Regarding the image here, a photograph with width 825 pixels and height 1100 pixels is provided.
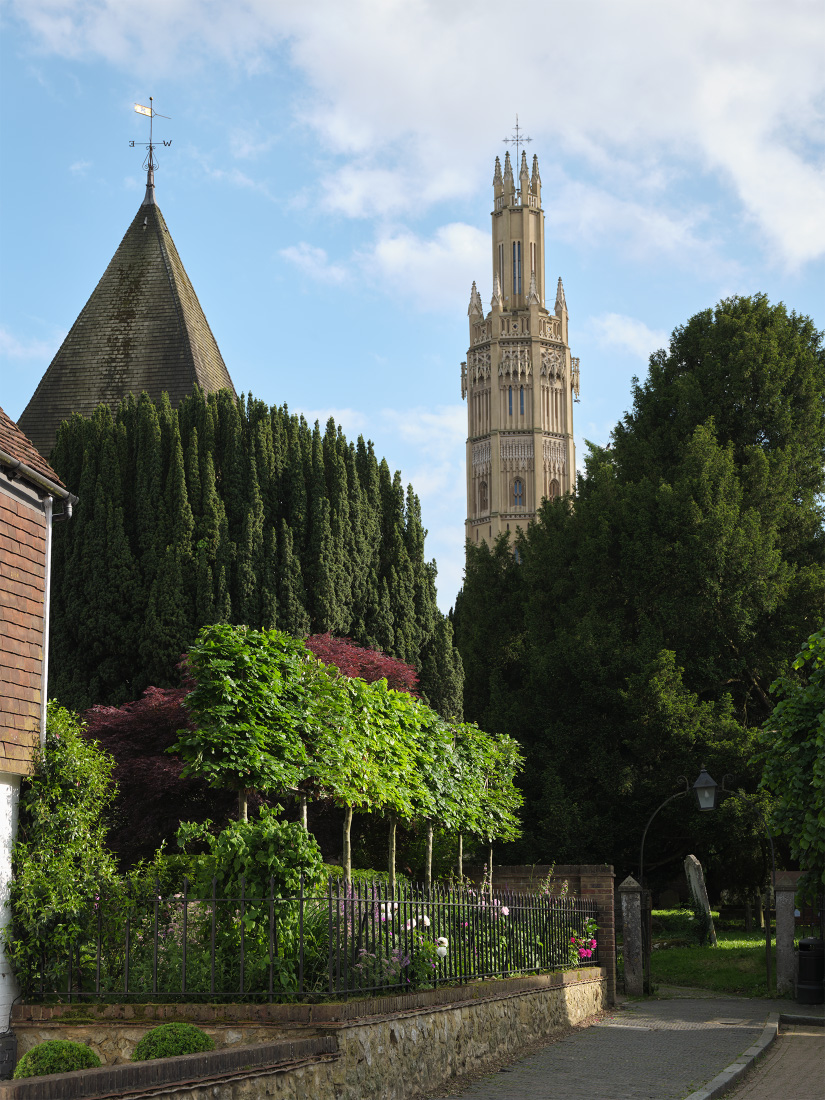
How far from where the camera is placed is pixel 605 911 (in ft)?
55.6

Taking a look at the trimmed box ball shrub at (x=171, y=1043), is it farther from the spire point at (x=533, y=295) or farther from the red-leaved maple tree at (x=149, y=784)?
the spire point at (x=533, y=295)

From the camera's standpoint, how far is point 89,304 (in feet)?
92.3

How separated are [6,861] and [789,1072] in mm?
7953

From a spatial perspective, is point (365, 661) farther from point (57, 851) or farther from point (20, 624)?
point (57, 851)

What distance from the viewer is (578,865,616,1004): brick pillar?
55.4 ft

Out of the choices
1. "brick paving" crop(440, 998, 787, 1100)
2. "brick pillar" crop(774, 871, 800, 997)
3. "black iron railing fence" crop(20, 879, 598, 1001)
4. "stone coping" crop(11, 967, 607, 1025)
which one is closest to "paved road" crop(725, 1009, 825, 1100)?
"brick paving" crop(440, 998, 787, 1100)

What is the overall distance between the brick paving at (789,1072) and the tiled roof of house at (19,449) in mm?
8974

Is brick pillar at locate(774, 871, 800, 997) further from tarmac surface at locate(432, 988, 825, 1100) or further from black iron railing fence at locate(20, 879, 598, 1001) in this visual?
black iron railing fence at locate(20, 879, 598, 1001)

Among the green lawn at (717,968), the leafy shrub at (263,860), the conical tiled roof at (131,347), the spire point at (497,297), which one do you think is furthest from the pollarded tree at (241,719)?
the spire point at (497,297)

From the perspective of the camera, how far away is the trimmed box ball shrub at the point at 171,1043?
8039 millimetres

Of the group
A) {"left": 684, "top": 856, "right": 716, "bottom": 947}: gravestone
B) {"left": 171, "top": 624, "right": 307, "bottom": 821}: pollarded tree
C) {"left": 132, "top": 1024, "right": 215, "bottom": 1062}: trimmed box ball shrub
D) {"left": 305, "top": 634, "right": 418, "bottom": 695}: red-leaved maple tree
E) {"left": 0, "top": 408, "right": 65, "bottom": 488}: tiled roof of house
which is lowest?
{"left": 684, "top": 856, "right": 716, "bottom": 947}: gravestone

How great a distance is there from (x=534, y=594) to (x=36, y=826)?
913 inches

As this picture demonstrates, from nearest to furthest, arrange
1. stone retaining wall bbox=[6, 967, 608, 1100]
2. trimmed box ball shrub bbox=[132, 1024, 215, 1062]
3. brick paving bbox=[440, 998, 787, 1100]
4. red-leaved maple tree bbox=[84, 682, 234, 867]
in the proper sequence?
stone retaining wall bbox=[6, 967, 608, 1100]
trimmed box ball shrub bbox=[132, 1024, 215, 1062]
brick paving bbox=[440, 998, 787, 1100]
red-leaved maple tree bbox=[84, 682, 234, 867]

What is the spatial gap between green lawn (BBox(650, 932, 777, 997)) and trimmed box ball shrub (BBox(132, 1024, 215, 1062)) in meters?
13.3
